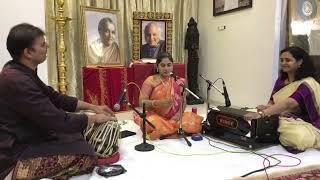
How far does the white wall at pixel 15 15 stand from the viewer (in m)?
3.42

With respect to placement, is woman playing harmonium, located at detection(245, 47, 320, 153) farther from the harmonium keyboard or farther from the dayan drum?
the dayan drum

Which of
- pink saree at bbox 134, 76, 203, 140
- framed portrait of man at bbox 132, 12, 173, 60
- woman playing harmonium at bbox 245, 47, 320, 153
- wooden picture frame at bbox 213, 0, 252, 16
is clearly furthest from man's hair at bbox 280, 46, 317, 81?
framed portrait of man at bbox 132, 12, 173, 60

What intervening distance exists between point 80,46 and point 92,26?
0.40 meters

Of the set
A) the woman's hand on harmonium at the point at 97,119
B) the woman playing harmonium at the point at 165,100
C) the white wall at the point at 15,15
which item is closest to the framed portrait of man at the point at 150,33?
the white wall at the point at 15,15

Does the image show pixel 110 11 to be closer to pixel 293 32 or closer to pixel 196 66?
pixel 196 66

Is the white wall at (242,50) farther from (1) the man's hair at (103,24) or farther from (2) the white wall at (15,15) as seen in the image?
(2) the white wall at (15,15)

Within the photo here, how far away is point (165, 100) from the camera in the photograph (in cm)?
276

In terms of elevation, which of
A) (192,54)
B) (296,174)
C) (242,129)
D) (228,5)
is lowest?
(296,174)

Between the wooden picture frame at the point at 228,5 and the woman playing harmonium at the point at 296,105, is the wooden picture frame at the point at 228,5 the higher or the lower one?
the higher one

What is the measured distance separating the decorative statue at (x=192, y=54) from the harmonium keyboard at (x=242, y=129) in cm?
236

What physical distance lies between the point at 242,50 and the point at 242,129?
2.30 metres

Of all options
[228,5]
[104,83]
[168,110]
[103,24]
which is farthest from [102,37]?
[168,110]

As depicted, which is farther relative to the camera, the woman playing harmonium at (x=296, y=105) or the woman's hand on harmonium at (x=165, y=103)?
the woman's hand on harmonium at (x=165, y=103)

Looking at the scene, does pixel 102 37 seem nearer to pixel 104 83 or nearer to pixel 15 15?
pixel 104 83
